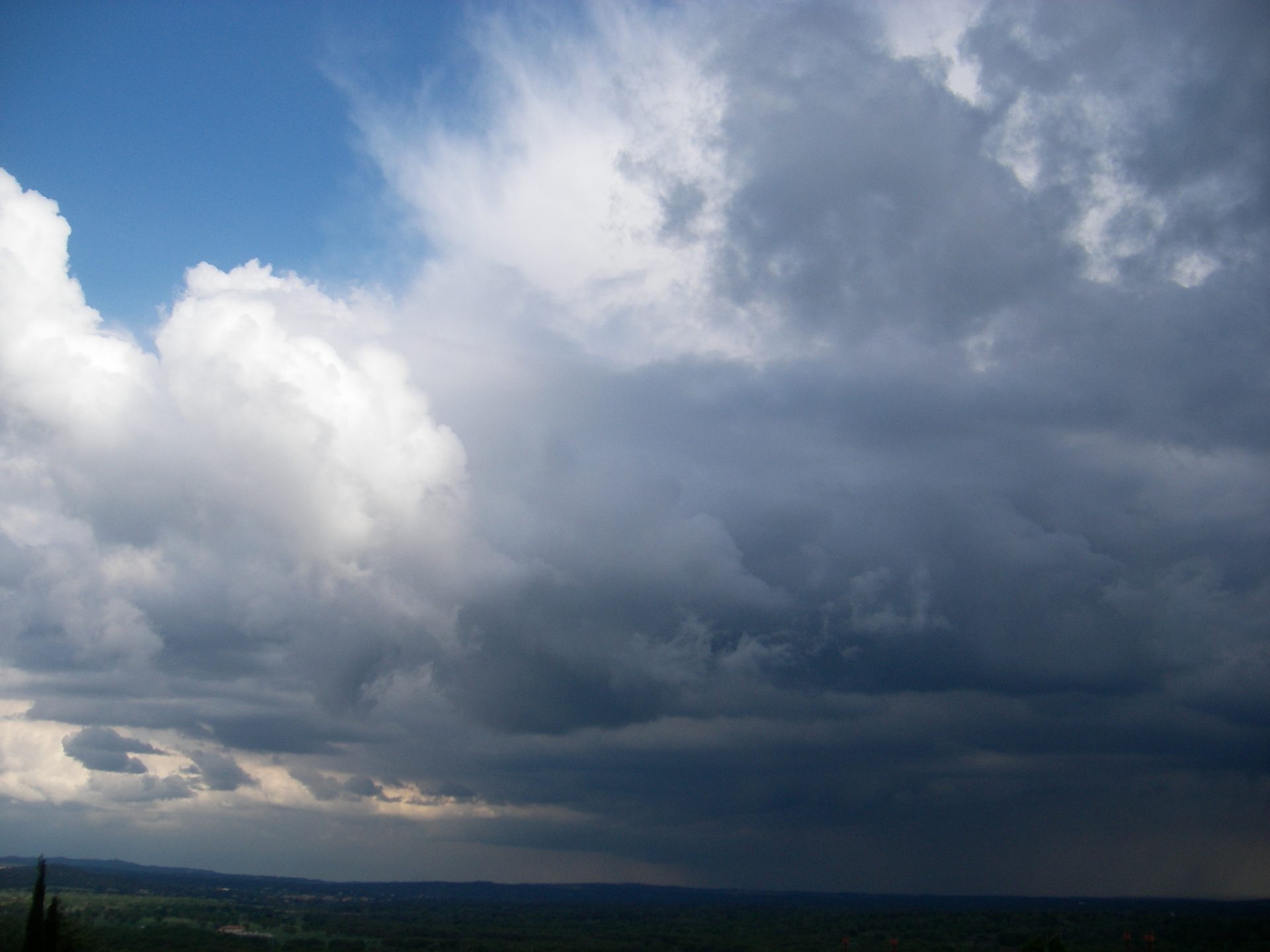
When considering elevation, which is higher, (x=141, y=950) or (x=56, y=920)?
(x=56, y=920)

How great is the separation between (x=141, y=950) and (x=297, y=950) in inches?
1409

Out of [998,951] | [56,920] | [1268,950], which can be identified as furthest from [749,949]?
[56,920]

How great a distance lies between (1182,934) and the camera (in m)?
150

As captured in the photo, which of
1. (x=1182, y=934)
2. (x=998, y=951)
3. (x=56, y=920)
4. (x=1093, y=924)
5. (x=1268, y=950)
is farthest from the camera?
(x=1093, y=924)

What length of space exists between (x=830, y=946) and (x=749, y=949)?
18.0 meters

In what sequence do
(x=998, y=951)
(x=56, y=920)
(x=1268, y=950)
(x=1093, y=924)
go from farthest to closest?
1. (x=1093, y=924)
2. (x=998, y=951)
3. (x=1268, y=950)
4. (x=56, y=920)

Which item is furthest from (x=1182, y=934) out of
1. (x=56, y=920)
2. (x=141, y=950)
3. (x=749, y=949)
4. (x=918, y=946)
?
(x=141, y=950)

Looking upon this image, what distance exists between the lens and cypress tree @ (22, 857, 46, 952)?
10250 cm

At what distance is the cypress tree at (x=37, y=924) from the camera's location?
102500mm

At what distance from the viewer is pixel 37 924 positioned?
10444 cm

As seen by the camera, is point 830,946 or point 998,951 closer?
point 998,951

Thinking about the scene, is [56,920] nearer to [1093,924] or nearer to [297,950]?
[297,950]

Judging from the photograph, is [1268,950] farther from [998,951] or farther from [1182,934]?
[998,951]

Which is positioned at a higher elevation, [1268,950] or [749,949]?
→ [1268,950]
